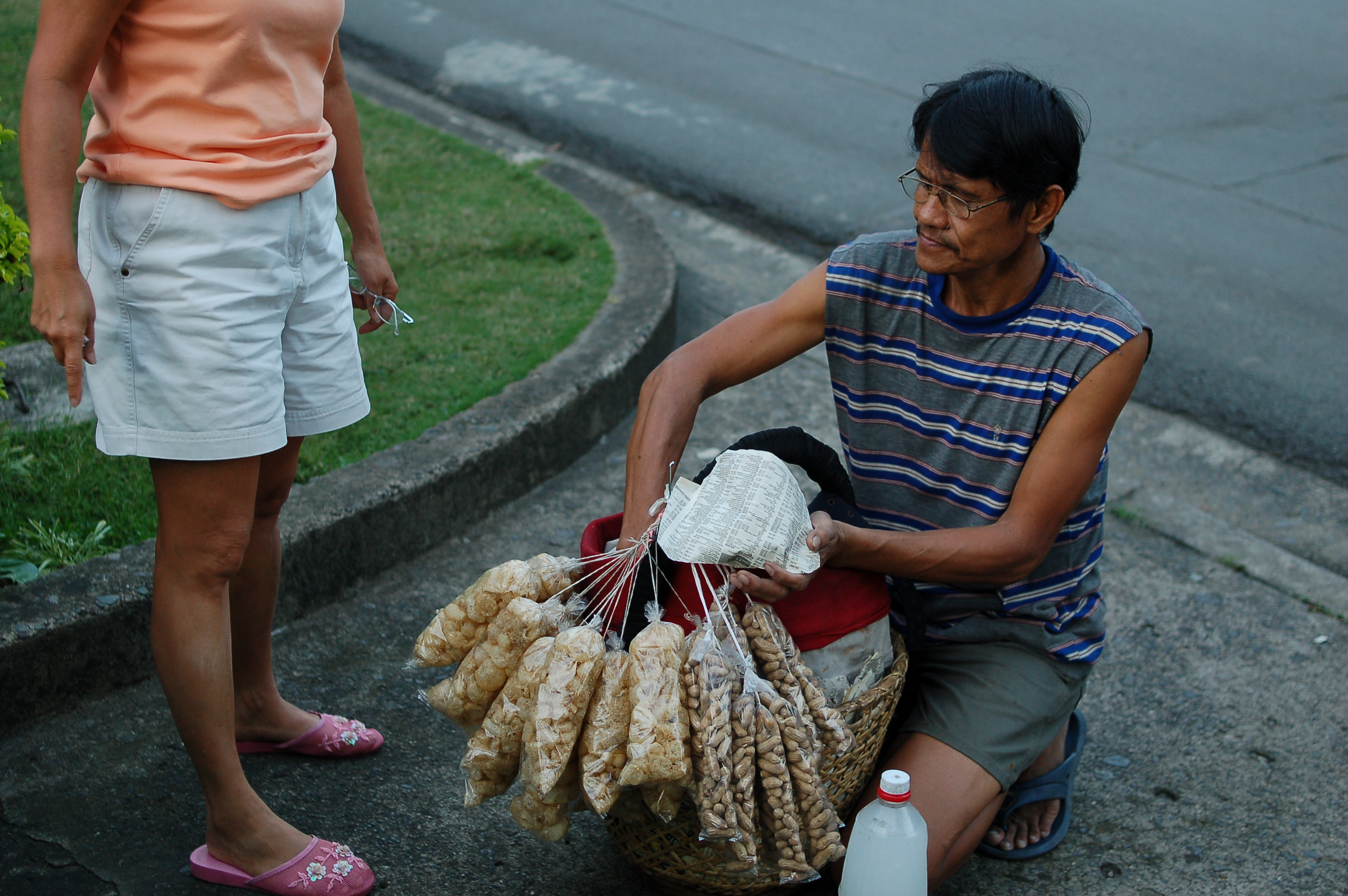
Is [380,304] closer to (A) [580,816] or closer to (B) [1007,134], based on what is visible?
(A) [580,816]

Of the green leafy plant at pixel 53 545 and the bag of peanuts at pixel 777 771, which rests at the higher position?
the bag of peanuts at pixel 777 771

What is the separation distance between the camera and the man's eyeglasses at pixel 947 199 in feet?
6.99

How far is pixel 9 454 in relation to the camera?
3.06 metres

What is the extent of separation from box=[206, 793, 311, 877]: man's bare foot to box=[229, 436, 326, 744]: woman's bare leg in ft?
0.77

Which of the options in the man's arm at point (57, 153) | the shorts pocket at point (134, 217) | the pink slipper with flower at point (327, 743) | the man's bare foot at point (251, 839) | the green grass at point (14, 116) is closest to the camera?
the man's arm at point (57, 153)

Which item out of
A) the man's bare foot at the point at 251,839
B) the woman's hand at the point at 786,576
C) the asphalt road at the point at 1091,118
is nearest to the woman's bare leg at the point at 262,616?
the man's bare foot at the point at 251,839

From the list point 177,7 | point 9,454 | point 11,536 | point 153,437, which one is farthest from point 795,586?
point 9,454

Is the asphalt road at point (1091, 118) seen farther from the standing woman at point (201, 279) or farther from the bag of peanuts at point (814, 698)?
the standing woman at point (201, 279)

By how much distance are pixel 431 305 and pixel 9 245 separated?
189 cm

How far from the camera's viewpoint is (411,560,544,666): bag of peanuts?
1.98m

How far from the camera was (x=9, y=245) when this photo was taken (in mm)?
2410

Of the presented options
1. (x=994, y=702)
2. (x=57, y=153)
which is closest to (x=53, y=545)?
(x=57, y=153)

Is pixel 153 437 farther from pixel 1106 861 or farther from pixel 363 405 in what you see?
pixel 1106 861

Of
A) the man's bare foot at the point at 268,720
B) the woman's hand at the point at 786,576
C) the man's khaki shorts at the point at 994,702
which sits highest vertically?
the woman's hand at the point at 786,576
